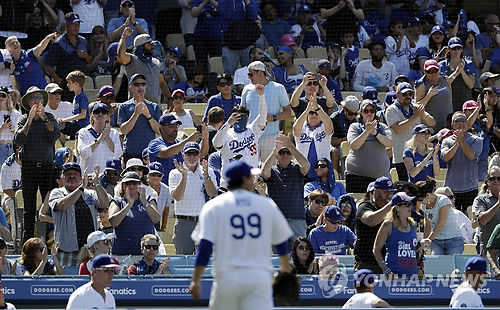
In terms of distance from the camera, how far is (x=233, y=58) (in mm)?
15578

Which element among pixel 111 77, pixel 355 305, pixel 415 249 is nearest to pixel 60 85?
pixel 111 77

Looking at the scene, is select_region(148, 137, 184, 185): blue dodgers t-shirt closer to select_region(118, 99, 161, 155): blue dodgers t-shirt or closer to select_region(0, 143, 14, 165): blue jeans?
select_region(118, 99, 161, 155): blue dodgers t-shirt

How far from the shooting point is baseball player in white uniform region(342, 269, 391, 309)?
8.45 m

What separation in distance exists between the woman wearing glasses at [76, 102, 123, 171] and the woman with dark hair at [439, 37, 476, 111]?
173 inches

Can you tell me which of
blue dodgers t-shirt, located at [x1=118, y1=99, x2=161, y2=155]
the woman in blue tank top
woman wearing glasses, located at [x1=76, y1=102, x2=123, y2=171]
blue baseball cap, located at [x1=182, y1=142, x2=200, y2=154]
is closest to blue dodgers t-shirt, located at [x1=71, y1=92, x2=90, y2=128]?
blue dodgers t-shirt, located at [x1=118, y1=99, x2=161, y2=155]

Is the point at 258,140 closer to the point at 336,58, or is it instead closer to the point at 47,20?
the point at 336,58

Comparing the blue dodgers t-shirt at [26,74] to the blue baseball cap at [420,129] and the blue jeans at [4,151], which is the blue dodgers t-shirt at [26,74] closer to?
the blue jeans at [4,151]

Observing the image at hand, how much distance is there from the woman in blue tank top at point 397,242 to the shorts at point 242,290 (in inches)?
120

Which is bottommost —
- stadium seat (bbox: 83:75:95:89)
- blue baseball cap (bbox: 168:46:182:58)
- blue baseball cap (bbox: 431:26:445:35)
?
stadium seat (bbox: 83:75:95:89)

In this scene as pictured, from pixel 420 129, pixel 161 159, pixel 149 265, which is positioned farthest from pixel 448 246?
pixel 161 159

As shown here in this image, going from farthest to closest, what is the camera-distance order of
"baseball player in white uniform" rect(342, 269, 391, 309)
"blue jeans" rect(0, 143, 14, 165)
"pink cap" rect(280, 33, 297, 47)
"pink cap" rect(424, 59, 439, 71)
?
1. "pink cap" rect(280, 33, 297, 47)
2. "pink cap" rect(424, 59, 439, 71)
3. "blue jeans" rect(0, 143, 14, 165)
4. "baseball player in white uniform" rect(342, 269, 391, 309)

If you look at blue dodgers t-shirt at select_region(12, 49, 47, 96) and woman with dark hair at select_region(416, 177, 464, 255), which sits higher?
blue dodgers t-shirt at select_region(12, 49, 47, 96)

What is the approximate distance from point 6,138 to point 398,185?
15.2 feet

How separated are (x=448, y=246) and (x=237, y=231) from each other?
15.3 feet
